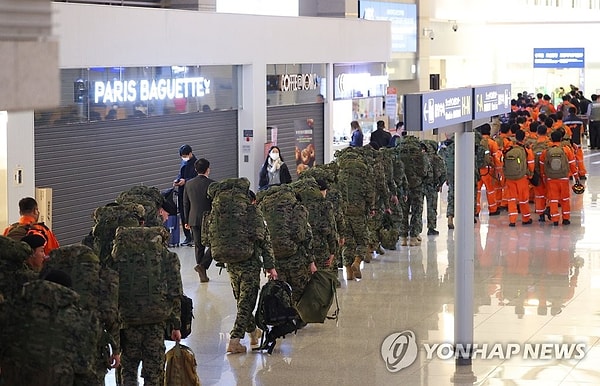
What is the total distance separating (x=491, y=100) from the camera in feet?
36.3

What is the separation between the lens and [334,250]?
43.5 ft

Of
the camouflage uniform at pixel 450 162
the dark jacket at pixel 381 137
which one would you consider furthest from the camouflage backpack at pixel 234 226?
the dark jacket at pixel 381 137

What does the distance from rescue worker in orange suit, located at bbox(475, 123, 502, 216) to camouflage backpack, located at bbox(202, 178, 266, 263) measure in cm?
1017

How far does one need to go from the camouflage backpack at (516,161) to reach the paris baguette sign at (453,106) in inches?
364

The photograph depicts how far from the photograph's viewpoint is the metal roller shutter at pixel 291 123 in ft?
77.0

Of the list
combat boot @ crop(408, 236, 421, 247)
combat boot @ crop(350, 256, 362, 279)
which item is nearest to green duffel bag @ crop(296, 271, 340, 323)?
combat boot @ crop(350, 256, 362, 279)

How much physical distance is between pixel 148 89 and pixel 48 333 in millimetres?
11584

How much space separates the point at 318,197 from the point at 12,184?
4366mm

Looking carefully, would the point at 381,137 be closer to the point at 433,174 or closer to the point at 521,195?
the point at 521,195

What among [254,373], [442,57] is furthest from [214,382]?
[442,57]

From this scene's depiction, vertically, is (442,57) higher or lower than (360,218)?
higher

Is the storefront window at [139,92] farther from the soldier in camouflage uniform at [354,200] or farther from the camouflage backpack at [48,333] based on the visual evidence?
the camouflage backpack at [48,333]

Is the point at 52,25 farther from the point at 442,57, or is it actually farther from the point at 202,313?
the point at 442,57

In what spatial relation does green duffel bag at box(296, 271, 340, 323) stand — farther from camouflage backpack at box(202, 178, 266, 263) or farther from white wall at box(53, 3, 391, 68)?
white wall at box(53, 3, 391, 68)
